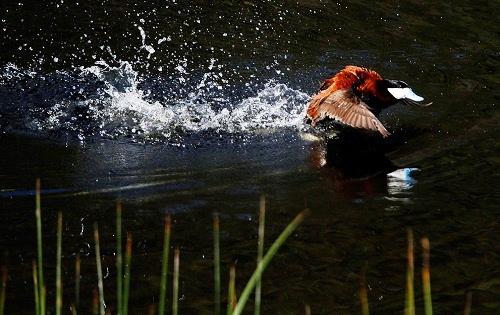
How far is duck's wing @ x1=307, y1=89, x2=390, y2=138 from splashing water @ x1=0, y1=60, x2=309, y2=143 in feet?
0.87

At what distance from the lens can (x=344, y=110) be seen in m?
6.60

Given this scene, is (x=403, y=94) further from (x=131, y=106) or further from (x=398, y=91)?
(x=131, y=106)

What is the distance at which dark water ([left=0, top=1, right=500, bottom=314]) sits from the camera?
14.0 feet

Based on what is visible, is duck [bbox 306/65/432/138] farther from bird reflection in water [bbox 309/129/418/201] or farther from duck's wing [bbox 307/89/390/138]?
bird reflection in water [bbox 309/129/418/201]

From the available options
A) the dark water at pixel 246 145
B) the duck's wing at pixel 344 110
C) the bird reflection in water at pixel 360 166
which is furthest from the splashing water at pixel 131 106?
the bird reflection in water at pixel 360 166

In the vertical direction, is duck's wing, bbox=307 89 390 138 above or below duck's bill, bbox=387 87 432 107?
below

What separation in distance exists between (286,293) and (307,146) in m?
2.63

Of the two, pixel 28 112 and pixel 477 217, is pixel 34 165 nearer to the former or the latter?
pixel 28 112

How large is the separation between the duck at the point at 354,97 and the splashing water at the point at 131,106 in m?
0.30

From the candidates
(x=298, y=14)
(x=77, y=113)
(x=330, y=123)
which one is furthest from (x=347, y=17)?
(x=77, y=113)

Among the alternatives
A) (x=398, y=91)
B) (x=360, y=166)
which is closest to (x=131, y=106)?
(x=360, y=166)

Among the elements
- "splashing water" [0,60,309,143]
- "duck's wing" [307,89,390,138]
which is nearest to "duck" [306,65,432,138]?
"duck's wing" [307,89,390,138]

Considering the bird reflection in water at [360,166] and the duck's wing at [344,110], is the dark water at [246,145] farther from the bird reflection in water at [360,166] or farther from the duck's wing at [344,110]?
the duck's wing at [344,110]

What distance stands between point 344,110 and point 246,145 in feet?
2.67
